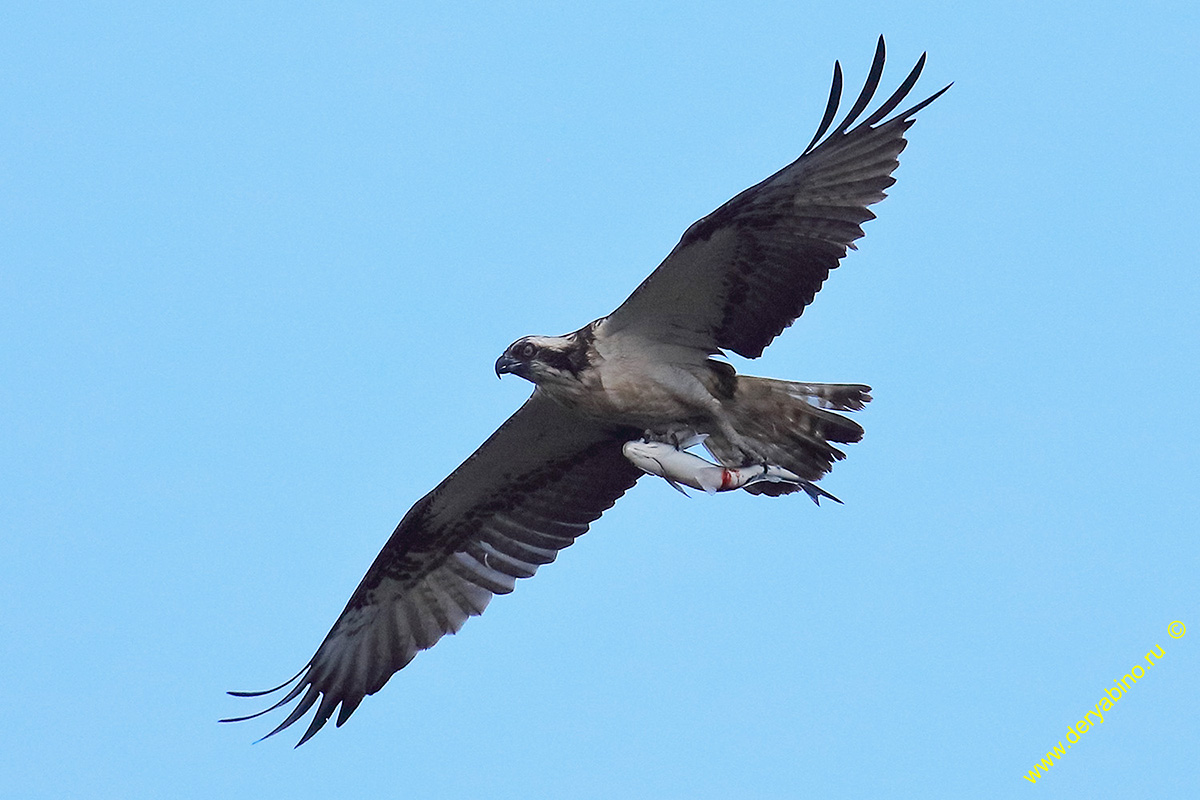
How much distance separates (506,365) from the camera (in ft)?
30.4

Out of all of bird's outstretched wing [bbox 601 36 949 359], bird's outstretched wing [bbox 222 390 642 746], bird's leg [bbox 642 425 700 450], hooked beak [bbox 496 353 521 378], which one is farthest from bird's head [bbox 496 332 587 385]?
bird's outstretched wing [bbox 222 390 642 746]

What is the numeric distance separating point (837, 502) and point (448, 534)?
3132 mm

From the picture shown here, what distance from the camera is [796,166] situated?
Answer: 910 cm

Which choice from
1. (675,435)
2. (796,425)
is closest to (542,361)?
(675,435)

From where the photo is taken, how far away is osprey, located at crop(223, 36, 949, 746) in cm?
915

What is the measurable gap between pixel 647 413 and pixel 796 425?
3.07 ft

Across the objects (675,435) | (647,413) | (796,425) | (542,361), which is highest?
(542,361)

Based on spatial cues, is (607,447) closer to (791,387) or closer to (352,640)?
(791,387)

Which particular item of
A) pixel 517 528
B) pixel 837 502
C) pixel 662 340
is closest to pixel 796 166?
pixel 662 340

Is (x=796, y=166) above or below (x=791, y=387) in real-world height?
above

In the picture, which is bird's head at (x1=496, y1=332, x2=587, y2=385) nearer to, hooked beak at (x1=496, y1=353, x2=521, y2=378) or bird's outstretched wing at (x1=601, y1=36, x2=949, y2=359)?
hooked beak at (x1=496, y1=353, x2=521, y2=378)

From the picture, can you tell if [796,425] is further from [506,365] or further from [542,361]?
[506,365]

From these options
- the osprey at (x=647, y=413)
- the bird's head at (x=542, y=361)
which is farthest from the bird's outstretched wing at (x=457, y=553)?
the bird's head at (x=542, y=361)

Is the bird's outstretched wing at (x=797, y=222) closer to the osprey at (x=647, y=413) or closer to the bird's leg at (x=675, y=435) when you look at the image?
the osprey at (x=647, y=413)
